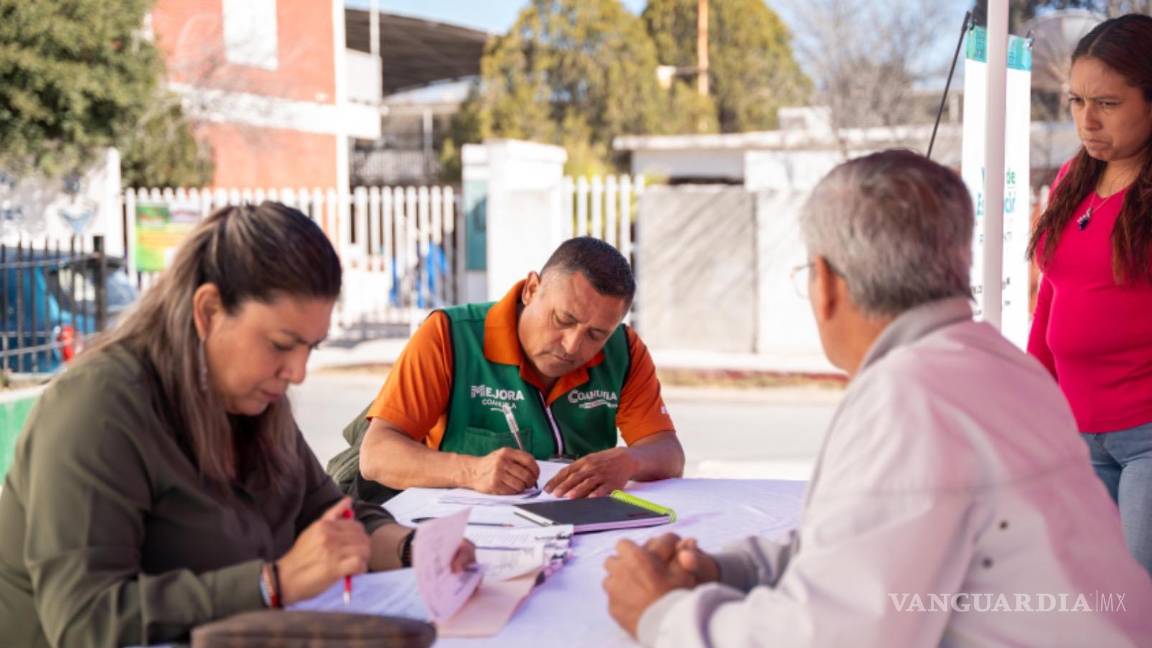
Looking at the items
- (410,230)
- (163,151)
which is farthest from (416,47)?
(410,230)

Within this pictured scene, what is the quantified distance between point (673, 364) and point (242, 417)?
1106 centimetres

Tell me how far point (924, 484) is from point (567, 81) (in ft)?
86.2

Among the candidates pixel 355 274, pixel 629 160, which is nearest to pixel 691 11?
pixel 629 160

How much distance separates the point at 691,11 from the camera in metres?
34.1

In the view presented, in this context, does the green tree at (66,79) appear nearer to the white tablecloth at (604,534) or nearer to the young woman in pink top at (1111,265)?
the white tablecloth at (604,534)

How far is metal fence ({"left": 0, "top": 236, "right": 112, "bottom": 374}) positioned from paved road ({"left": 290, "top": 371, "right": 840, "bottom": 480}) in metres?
1.37

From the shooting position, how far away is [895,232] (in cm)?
164

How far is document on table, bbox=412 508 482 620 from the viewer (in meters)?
1.87

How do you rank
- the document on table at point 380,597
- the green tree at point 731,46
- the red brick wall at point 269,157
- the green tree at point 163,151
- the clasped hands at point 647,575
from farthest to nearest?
the green tree at point 731,46, the red brick wall at point 269,157, the green tree at point 163,151, the document on table at point 380,597, the clasped hands at point 647,575

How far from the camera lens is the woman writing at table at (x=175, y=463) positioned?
5.82ft

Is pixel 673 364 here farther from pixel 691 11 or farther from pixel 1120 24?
pixel 691 11

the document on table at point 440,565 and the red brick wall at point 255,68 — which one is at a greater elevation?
the red brick wall at point 255,68

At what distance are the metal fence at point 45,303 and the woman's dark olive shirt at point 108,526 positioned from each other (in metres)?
4.97

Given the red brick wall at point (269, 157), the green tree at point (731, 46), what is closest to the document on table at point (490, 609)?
the red brick wall at point (269, 157)
